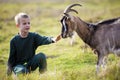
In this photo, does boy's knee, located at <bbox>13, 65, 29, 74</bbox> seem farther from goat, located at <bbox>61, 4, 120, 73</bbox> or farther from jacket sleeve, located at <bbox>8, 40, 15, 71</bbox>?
goat, located at <bbox>61, 4, 120, 73</bbox>

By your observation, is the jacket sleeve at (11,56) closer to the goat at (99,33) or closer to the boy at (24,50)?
the boy at (24,50)

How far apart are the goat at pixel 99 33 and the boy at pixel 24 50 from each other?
1656 mm

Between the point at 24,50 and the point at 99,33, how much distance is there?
102 inches

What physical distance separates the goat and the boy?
1.66 m

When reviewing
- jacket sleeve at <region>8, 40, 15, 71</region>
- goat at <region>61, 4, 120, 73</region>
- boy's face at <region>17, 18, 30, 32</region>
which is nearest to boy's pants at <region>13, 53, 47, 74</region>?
jacket sleeve at <region>8, 40, 15, 71</region>

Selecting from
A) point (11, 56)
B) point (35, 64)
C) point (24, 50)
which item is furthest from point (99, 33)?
point (11, 56)

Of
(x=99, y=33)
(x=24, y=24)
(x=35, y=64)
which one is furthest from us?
(x=99, y=33)

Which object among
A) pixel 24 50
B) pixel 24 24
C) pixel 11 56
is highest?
pixel 24 24

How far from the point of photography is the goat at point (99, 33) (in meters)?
11.4

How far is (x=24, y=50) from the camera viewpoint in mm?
10258

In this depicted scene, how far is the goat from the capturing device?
449 inches

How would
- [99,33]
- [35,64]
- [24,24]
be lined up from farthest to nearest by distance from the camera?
[99,33] < [35,64] < [24,24]

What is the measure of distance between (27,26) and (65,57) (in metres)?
5.52

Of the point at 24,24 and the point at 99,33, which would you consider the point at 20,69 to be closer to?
the point at 24,24
